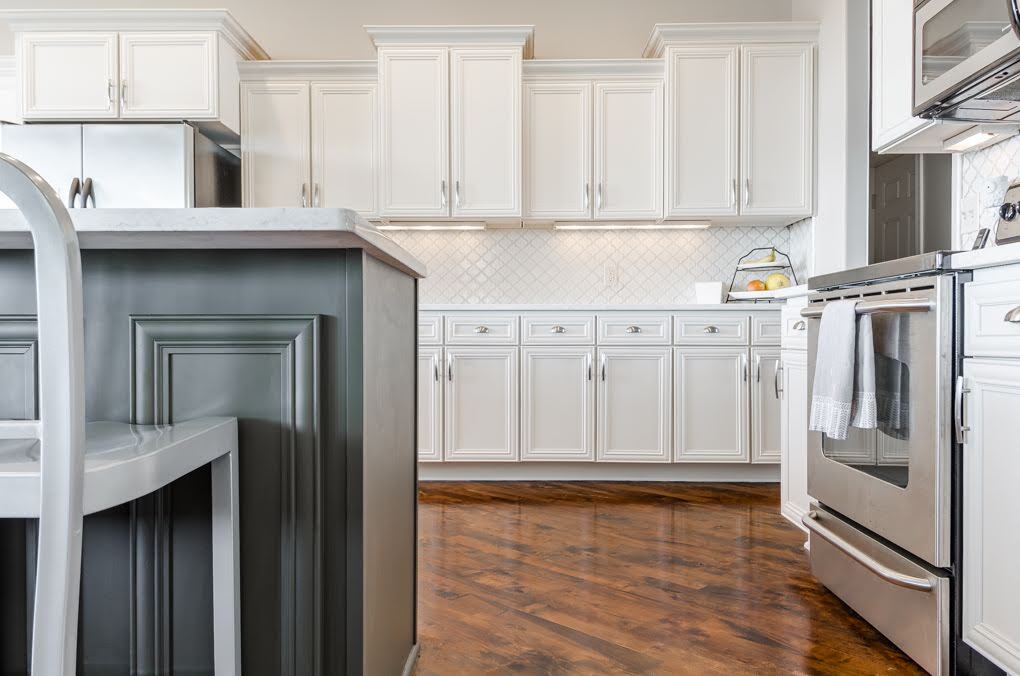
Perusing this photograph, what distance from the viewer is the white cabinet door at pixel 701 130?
350cm

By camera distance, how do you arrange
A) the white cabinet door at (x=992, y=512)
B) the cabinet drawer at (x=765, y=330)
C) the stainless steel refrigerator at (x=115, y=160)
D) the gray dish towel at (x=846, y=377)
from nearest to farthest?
the white cabinet door at (x=992, y=512)
the gray dish towel at (x=846, y=377)
the cabinet drawer at (x=765, y=330)
the stainless steel refrigerator at (x=115, y=160)

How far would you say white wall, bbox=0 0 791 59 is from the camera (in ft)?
12.9

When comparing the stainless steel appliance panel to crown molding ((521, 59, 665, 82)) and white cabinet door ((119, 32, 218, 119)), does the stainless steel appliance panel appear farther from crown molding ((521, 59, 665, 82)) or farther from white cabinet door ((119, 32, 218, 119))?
white cabinet door ((119, 32, 218, 119))

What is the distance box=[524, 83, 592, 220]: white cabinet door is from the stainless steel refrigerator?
1.75 metres

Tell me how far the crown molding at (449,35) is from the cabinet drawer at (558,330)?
4.74ft

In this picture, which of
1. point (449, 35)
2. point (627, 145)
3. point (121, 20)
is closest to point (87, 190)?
point (121, 20)

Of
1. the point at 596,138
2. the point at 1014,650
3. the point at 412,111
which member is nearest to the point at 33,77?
the point at 412,111

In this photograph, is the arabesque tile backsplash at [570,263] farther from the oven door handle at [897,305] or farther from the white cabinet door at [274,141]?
the oven door handle at [897,305]

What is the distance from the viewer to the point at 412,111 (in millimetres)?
3561

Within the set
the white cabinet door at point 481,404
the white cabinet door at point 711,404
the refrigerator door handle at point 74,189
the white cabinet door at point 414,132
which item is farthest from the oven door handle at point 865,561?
the refrigerator door handle at point 74,189

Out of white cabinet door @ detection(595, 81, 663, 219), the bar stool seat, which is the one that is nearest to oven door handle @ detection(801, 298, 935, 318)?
the bar stool seat

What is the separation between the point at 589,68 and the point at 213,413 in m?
3.16

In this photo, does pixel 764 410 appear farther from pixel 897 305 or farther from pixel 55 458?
pixel 55 458

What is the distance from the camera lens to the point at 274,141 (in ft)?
12.1
